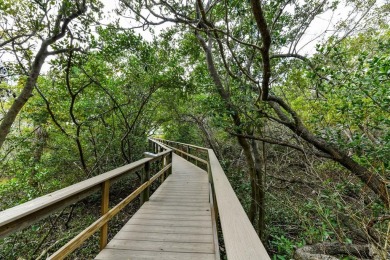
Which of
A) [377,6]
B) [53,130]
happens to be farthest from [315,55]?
[53,130]

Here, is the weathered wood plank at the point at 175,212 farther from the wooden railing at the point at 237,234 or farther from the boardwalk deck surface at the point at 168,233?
the wooden railing at the point at 237,234

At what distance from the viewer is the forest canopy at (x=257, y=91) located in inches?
130

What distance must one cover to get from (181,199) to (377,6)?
729cm

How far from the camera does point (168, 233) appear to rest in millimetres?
2529

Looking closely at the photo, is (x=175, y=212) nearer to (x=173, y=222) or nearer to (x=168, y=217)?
(x=168, y=217)

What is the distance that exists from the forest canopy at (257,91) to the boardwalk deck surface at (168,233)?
1546mm

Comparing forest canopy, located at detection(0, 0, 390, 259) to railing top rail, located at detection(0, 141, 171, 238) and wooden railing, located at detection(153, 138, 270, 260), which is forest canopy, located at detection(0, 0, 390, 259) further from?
railing top rail, located at detection(0, 141, 171, 238)

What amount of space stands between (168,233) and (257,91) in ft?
12.5

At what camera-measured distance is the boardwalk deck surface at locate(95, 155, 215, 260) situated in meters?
2.07

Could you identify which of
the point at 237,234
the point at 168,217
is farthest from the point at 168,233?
the point at 237,234

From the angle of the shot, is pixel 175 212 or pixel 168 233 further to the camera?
pixel 175 212

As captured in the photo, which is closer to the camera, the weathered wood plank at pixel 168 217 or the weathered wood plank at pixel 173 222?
the weathered wood plank at pixel 173 222

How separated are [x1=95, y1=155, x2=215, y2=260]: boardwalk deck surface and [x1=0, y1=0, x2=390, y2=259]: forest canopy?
155 cm

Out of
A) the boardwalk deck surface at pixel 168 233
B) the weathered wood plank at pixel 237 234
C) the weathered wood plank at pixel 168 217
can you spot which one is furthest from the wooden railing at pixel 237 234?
the weathered wood plank at pixel 168 217
